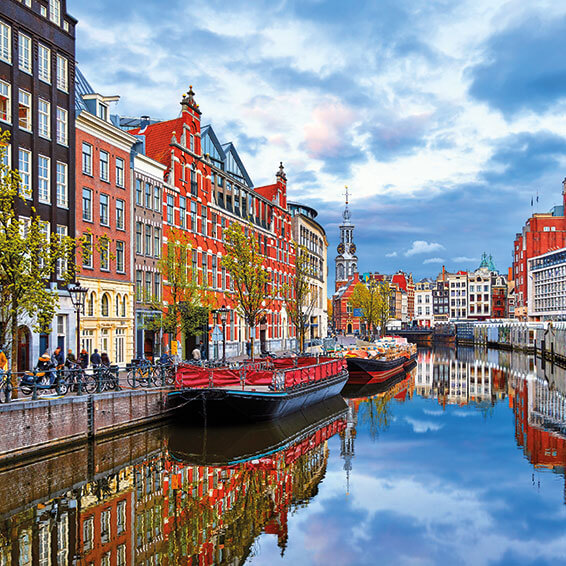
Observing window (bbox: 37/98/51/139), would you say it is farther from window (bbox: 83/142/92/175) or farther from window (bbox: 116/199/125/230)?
window (bbox: 116/199/125/230)

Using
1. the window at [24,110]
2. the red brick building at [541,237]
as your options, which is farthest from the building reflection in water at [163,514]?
the red brick building at [541,237]

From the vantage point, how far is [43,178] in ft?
116

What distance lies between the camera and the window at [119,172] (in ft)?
142

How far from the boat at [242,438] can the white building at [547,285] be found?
9751 centimetres

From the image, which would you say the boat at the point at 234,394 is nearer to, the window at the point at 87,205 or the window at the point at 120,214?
the window at the point at 87,205

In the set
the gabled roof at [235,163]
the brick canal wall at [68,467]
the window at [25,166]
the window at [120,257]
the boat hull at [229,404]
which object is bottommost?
the brick canal wall at [68,467]

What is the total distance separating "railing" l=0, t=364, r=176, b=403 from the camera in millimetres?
23188

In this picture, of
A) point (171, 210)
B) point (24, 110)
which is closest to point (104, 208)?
→ point (24, 110)

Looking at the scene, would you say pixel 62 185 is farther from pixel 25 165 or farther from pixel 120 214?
pixel 120 214

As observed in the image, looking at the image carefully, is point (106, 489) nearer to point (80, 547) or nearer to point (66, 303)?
point (80, 547)

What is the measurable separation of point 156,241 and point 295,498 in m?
31.4

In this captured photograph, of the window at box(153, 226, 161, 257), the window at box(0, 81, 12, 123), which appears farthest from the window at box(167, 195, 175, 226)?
the window at box(0, 81, 12, 123)

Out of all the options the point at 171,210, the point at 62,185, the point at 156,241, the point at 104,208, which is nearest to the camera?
the point at 62,185

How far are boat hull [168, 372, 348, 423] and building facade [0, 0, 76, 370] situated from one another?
9.22 metres
